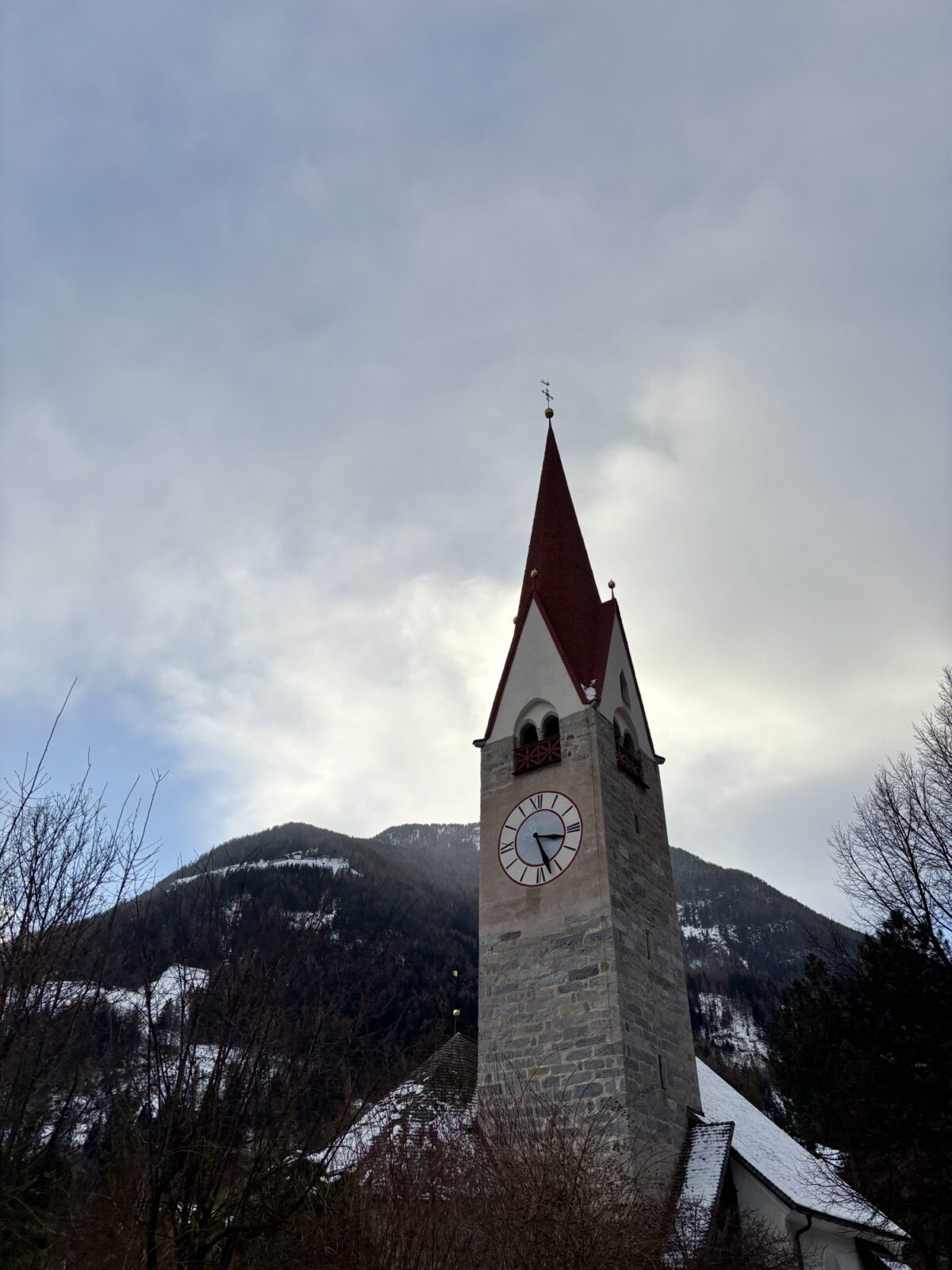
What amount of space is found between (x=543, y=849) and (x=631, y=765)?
8.90 ft

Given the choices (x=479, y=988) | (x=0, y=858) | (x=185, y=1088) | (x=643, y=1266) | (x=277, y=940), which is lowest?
(x=643, y=1266)

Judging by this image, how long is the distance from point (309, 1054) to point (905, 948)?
11965 mm

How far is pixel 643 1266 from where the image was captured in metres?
9.03

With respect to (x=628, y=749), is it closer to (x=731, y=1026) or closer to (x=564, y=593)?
(x=564, y=593)

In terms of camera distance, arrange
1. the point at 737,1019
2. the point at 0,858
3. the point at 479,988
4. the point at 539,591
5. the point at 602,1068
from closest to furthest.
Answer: the point at 0,858 < the point at 602,1068 < the point at 479,988 < the point at 539,591 < the point at 737,1019

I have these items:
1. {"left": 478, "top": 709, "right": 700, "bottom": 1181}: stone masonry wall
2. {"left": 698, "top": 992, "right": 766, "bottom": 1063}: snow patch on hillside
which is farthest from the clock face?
{"left": 698, "top": 992, "right": 766, "bottom": 1063}: snow patch on hillside

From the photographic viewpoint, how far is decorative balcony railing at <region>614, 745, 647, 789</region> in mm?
19391

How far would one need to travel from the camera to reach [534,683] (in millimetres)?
20688

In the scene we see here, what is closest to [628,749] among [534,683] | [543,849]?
[534,683]

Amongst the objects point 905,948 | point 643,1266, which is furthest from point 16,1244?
point 905,948

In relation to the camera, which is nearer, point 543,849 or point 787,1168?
point 787,1168

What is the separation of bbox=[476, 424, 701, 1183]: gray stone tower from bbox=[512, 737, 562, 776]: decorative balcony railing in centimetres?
3

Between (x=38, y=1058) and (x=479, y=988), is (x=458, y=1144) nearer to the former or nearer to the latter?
(x=38, y=1058)

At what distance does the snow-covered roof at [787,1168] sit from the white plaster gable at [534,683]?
805 cm
